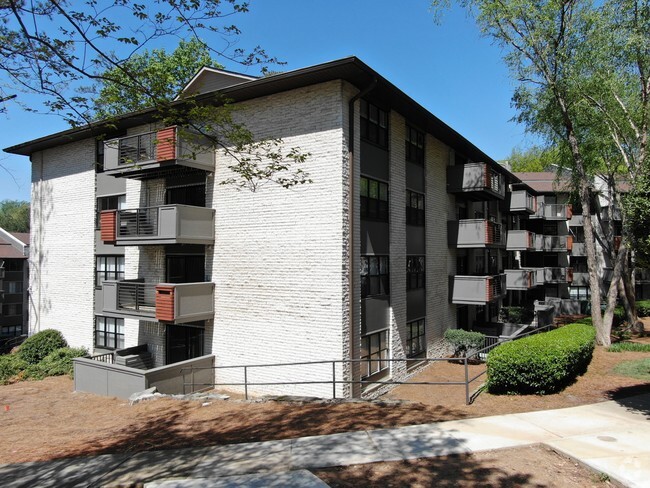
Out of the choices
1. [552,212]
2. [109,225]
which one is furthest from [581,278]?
[109,225]

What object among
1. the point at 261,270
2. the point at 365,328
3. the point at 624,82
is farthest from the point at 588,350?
the point at 624,82

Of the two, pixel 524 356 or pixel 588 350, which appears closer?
pixel 524 356

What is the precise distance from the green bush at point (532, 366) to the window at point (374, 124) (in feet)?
26.3

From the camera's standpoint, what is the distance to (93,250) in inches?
761

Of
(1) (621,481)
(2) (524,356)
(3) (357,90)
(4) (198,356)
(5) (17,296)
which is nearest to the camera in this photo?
(1) (621,481)

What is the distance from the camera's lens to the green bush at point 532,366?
402 inches

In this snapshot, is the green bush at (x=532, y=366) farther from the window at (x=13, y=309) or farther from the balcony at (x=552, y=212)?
the window at (x=13, y=309)

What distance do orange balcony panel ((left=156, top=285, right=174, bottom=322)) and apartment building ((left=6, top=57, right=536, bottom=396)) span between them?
67 mm

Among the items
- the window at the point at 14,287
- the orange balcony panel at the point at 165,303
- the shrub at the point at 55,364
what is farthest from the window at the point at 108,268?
the window at the point at 14,287

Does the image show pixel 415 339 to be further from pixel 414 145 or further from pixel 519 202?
pixel 519 202

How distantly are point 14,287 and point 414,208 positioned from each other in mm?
47431

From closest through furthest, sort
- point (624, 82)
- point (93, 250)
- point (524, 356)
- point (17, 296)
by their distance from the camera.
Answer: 1. point (524, 356)
2. point (624, 82)
3. point (93, 250)
4. point (17, 296)

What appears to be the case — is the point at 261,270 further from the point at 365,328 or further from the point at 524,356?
the point at 524,356

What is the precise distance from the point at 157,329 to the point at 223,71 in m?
10.3
